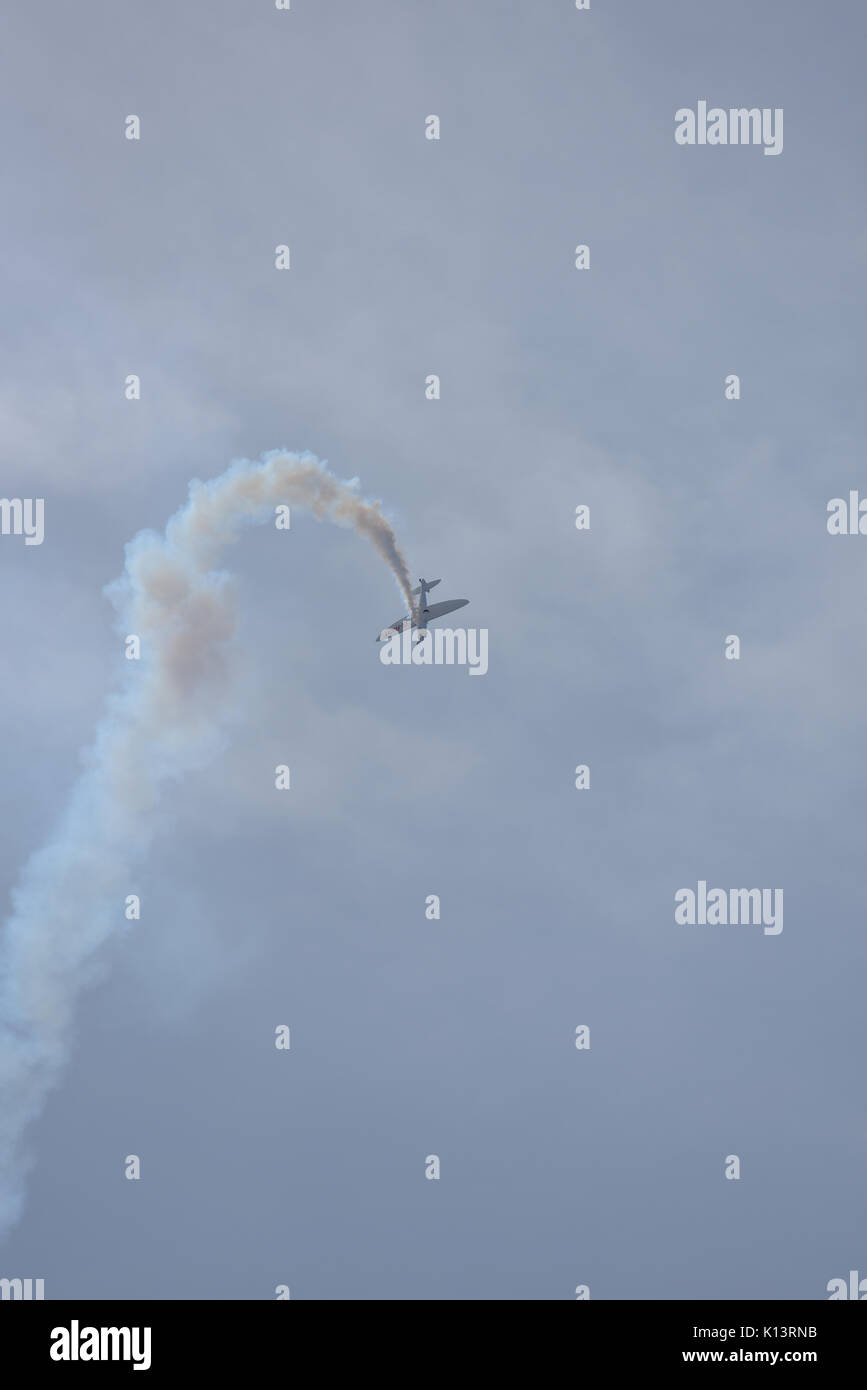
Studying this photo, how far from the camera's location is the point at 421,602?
492ft

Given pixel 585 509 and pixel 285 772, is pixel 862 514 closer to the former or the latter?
pixel 585 509

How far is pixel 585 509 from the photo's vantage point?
17888cm

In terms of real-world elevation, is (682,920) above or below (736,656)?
below

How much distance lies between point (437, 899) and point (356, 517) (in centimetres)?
4643

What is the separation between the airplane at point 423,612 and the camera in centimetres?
14950

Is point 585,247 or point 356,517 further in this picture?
point 585,247

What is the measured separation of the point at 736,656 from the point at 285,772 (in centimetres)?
5305

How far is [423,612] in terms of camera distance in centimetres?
15012

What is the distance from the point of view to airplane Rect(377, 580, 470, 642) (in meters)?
150
